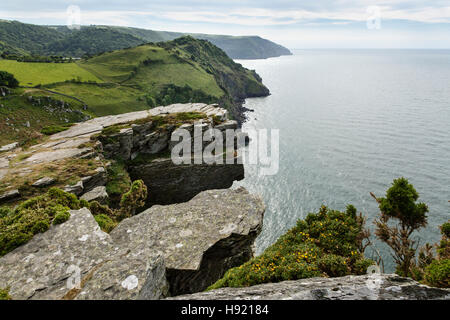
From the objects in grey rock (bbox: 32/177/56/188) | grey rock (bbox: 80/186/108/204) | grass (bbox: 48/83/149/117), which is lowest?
grey rock (bbox: 80/186/108/204)

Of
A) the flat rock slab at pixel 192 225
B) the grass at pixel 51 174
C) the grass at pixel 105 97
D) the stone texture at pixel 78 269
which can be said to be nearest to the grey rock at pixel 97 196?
the grass at pixel 51 174

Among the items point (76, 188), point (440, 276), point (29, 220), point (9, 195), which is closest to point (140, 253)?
point (29, 220)

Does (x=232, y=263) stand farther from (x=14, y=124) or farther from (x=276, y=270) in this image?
(x=14, y=124)

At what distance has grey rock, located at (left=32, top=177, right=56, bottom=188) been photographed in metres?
32.6

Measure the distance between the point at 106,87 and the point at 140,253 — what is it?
448ft

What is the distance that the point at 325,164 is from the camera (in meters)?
78.2

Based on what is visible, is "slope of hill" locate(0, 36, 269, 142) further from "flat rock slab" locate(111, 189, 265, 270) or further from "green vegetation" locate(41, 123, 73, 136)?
"flat rock slab" locate(111, 189, 265, 270)

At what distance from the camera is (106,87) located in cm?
12606

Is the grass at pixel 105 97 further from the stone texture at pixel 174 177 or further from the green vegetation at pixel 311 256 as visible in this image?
the green vegetation at pixel 311 256

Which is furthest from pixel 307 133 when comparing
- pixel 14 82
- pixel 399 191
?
pixel 14 82

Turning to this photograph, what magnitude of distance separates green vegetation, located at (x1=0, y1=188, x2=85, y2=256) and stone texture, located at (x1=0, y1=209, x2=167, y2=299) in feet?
1.50

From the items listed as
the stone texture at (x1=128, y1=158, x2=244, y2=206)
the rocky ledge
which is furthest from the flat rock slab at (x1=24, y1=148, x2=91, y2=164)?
the rocky ledge

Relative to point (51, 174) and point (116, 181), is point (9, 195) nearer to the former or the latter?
point (51, 174)
